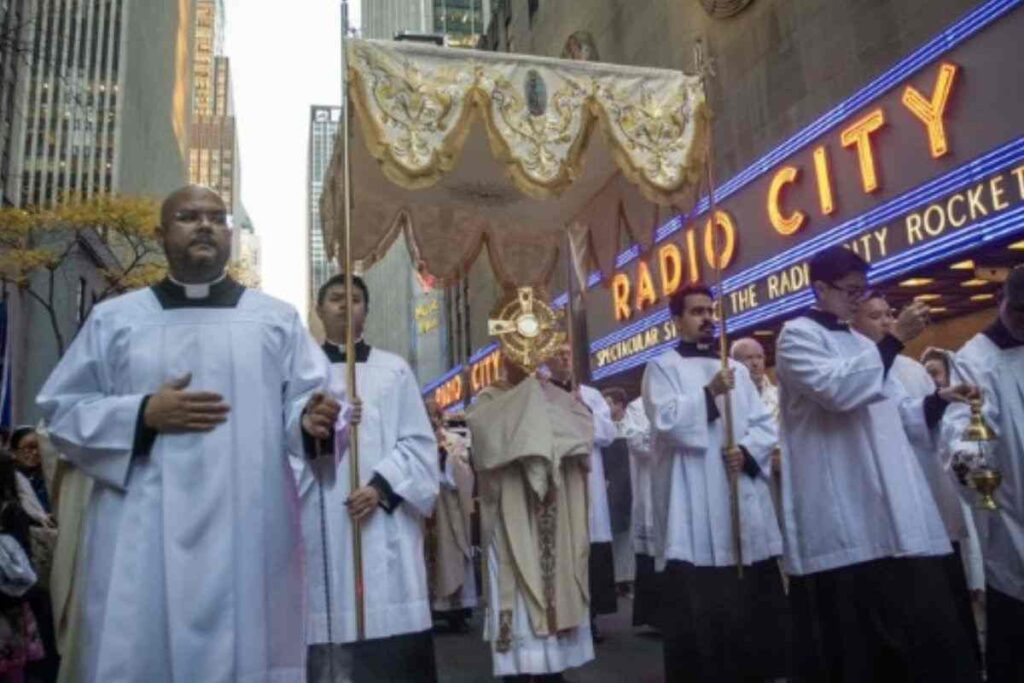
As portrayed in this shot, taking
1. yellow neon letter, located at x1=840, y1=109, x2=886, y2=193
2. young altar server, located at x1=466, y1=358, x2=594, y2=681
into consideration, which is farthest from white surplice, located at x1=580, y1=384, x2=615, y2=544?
yellow neon letter, located at x1=840, y1=109, x2=886, y2=193

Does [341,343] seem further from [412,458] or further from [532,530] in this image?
[532,530]

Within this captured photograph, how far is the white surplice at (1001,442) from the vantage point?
398 centimetres

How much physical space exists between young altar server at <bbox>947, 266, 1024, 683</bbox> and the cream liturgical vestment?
305 centimetres

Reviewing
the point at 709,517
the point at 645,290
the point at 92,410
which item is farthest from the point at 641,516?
the point at 645,290

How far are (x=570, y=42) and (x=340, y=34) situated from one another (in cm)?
2021

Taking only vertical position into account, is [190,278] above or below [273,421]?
above

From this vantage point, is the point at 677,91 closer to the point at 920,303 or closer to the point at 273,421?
the point at 920,303

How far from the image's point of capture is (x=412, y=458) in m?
5.07

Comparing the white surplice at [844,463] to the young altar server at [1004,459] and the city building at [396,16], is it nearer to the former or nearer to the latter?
the young altar server at [1004,459]

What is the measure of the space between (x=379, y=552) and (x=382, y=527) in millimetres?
139

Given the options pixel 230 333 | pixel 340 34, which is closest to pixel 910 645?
pixel 230 333

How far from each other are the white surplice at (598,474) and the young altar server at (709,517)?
2.50 metres

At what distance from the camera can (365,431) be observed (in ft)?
17.1

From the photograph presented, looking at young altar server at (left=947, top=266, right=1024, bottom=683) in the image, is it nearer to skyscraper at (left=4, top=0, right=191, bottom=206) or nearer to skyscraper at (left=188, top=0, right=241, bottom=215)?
skyscraper at (left=4, top=0, right=191, bottom=206)
